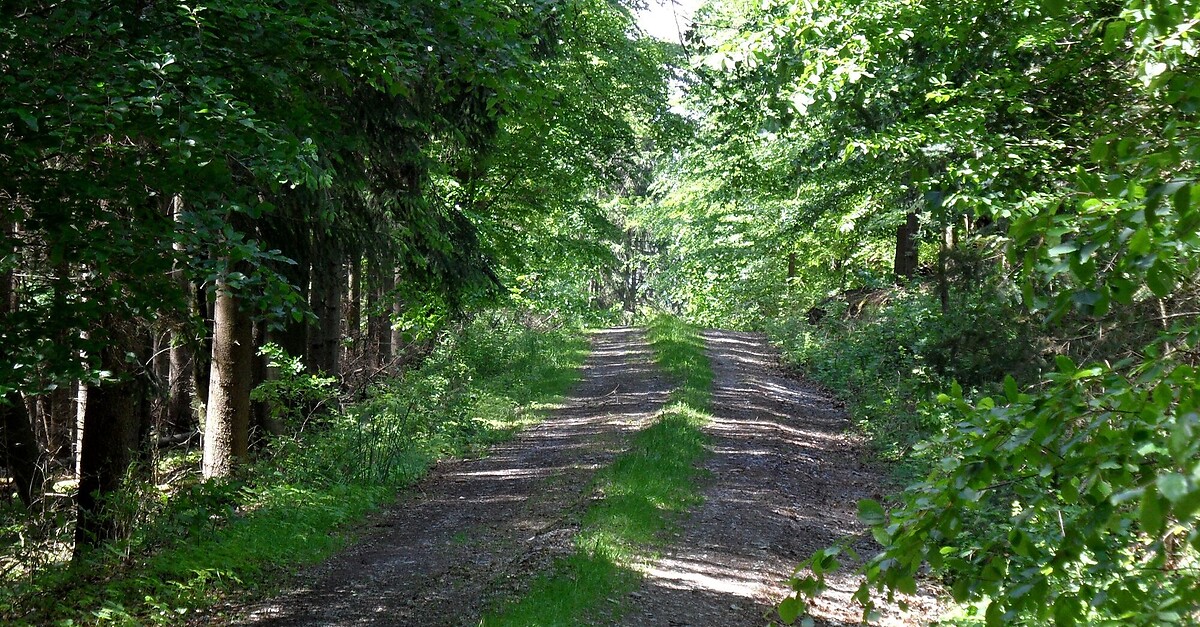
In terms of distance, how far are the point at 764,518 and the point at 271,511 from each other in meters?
5.21

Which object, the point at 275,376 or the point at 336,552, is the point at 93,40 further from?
the point at 275,376

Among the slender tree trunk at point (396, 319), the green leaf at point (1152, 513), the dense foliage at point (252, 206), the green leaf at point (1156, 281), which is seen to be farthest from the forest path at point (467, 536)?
the green leaf at point (1152, 513)

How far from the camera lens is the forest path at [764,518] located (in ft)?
24.6

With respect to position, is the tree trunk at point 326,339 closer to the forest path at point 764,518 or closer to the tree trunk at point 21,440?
the tree trunk at point 21,440

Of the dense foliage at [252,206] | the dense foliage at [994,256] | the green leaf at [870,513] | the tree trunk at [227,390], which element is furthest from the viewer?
the tree trunk at [227,390]

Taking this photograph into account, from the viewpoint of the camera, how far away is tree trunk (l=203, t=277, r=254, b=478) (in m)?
10.2

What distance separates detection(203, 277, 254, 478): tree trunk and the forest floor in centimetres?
192

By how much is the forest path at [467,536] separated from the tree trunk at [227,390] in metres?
1.96

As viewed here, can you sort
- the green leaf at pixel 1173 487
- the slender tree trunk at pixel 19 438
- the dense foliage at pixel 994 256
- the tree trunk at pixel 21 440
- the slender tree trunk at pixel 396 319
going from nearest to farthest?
the green leaf at pixel 1173 487 → the dense foliage at pixel 994 256 → the slender tree trunk at pixel 19 438 → the tree trunk at pixel 21 440 → the slender tree trunk at pixel 396 319

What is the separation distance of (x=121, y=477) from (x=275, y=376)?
6325mm

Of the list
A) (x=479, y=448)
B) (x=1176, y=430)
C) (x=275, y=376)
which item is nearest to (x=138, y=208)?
(x=1176, y=430)

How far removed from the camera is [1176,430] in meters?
1.35

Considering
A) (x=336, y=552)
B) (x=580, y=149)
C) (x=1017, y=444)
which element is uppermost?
(x=580, y=149)

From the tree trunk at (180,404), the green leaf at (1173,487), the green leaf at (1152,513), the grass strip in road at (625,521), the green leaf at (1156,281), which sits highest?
the green leaf at (1156,281)
